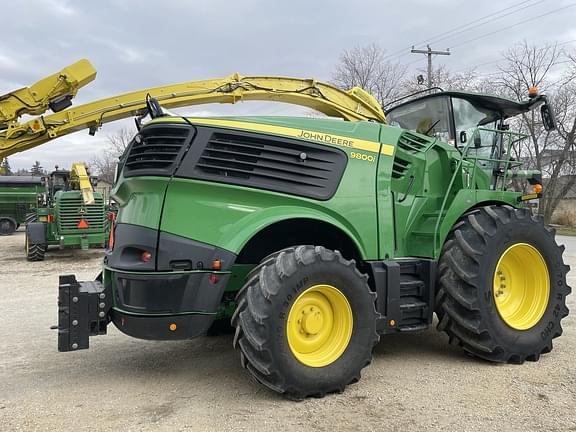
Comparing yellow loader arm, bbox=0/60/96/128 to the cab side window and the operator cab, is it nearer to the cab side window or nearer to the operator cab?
the cab side window

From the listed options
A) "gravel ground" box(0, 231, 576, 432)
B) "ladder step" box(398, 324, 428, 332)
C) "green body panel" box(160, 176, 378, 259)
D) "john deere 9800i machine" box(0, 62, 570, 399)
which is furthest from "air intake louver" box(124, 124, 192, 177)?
"ladder step" box(398, 324, 428, 332)

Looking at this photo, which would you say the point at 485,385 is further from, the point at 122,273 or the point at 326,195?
the point at 122,273

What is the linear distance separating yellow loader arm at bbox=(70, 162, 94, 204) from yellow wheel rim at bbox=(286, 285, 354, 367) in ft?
36.8

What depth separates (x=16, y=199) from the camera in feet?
78.7

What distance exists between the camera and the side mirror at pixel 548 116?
565 centimetres

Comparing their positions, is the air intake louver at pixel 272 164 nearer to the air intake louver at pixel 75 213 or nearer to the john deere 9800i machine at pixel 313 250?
the john deere 9800i machine at pixel 313 250

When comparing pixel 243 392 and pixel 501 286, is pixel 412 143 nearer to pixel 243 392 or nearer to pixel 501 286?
pixel 501 286

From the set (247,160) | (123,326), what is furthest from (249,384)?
(247,160)

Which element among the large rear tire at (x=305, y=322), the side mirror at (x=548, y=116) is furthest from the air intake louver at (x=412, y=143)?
the side mirror at (x=548, y=116)

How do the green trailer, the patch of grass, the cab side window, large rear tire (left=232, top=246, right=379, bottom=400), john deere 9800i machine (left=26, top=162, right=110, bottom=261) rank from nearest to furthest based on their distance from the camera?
large rear tire (left=232, top=246, right=379, bottom=400)
the cab side window
john deere 9800i machine (left=26, top=162, right=110, bottom=261)
the green trailer
the patch of grass

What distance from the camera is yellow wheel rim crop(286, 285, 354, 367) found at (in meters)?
3.96

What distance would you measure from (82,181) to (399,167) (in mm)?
11773

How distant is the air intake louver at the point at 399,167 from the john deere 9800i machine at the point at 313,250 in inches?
0.6

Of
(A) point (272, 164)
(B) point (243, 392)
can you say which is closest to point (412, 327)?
(B) point (243, 392)
